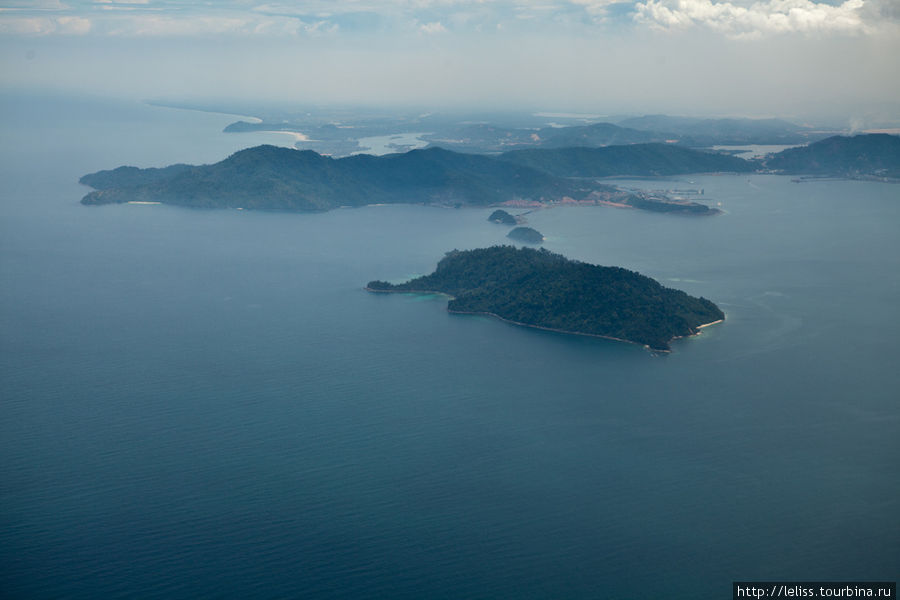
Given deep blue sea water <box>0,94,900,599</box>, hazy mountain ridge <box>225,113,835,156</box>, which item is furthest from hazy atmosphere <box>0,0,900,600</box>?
hazy mountain ridge <box>225,113,835,156</box>

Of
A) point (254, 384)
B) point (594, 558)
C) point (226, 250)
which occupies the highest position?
point (226, 250)

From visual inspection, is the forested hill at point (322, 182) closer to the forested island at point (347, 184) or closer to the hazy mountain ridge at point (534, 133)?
the forested island at point (347, 184)

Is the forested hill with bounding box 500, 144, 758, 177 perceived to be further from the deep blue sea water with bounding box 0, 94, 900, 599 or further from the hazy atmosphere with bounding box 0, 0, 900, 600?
the deep blue sea water with bounding box 0, 94, 900, 599

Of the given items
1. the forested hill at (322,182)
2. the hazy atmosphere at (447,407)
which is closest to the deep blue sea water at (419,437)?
the hazy atmosphere at (447,407)

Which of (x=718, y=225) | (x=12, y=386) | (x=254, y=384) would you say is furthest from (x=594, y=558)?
(x=718, y=225)

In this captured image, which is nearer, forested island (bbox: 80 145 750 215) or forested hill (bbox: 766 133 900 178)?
forested island (bbox: 80 145 750 215)

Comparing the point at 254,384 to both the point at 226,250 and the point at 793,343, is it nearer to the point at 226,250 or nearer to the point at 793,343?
the point at 793,343
